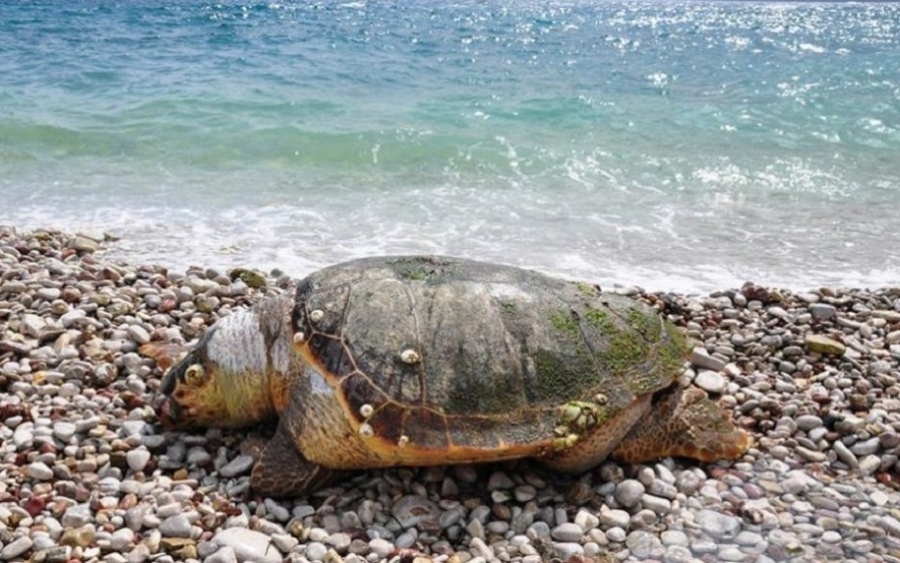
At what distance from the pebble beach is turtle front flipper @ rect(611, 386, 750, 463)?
7cm

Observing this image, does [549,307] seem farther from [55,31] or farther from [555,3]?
[555,3]

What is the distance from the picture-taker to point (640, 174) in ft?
34.9

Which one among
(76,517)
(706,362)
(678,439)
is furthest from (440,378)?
(706,362)

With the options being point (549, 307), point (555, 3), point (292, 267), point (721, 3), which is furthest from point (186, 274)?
point (721, 3)

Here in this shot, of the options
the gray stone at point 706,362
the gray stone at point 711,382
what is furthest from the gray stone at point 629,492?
the gray stone at point 706,362

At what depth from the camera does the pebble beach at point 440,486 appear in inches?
144

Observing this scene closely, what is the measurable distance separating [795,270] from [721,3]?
33479 mm

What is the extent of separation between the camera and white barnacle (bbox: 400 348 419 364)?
13.1 feet

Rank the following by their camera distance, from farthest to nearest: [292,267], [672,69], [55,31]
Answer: [55,31], [672,69], [292,267]

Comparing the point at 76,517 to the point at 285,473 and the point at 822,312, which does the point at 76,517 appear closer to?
the point at 285,473

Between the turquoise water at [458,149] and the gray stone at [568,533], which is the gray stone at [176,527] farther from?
the turquoise water at [458,149]

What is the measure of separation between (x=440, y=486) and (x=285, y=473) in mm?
755

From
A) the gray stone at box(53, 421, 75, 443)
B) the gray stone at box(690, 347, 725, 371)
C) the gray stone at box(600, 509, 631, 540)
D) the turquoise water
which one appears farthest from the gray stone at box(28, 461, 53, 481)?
the gray stone at box(690, 347, 725, 371)

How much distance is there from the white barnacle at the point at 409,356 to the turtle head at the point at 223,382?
77cm
